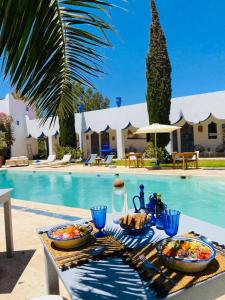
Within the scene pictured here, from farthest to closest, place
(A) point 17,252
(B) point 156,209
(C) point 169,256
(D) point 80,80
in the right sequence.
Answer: (A) point 17,252, (B) point 156,209, (D) point 80,80, (C) point 169,256

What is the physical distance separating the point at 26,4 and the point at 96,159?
15761 millimetres

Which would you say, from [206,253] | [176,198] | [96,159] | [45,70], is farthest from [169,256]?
[96,159]

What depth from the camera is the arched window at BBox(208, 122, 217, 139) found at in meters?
19.3

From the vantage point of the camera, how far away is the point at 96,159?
16.9m

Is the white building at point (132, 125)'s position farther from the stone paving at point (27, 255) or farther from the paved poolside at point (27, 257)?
the paved poolside at point (27, 257)

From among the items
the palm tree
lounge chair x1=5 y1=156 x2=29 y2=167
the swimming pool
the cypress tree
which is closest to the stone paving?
the palm tree

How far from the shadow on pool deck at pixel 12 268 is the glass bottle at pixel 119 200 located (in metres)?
1.24

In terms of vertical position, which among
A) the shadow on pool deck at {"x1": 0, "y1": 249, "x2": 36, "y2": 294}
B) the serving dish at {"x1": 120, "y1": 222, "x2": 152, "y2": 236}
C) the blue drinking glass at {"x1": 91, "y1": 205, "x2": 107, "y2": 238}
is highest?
the blue drinking glass at {"x1": 91, "y1": 205, "x2": 107, "y2": 238}

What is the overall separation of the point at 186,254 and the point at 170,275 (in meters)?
0.17

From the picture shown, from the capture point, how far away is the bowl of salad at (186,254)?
1.47m

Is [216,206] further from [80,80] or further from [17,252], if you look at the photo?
[80,80]

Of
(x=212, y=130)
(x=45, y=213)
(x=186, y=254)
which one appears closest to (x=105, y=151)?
(x=212, y=130)

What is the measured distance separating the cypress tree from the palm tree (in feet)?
44.2

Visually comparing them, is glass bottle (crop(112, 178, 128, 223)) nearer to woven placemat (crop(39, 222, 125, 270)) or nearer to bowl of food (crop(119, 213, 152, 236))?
bowl of food (crop(119, 213, 152, 236))
